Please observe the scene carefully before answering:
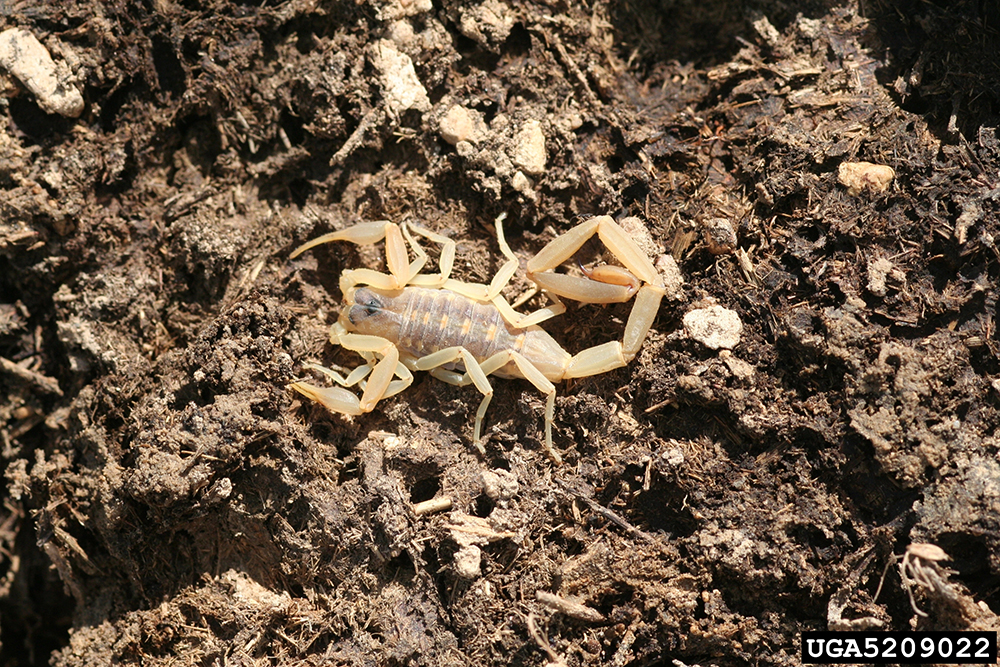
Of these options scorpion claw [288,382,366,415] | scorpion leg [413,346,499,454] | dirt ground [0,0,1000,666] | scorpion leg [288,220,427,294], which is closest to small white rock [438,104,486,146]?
dirt ground [0,0,1000,666]

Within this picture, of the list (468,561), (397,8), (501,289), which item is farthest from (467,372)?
(397,8)

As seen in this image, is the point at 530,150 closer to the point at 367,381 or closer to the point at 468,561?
the point at 367,381

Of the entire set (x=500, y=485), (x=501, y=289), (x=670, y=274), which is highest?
(x=670, y=274)

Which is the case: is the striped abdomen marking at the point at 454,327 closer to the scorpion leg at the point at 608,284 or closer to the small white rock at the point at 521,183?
the scorpion leg at the point at 608,284

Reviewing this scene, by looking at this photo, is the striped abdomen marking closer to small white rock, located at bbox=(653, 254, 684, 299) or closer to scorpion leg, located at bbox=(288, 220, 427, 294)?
scorpion leg, located at bbox=(288, 220, 427, 294)

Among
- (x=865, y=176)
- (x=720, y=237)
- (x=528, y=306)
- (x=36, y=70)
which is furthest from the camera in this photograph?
(x=528, y=306)

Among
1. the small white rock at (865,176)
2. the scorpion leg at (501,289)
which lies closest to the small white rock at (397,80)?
the scorpion leg at (501,289)
